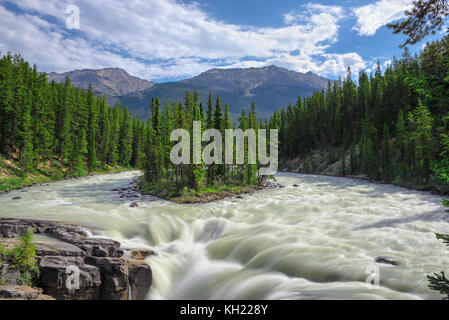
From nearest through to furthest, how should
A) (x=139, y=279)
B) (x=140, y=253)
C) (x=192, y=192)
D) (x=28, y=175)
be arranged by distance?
(x=139, y=279) → (x=140, y=253) → (x=192, y=192) → (x=28, y=175)

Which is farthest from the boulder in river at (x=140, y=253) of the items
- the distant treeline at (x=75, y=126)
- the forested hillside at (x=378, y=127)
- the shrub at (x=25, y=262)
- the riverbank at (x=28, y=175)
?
the riverbank at (x=28, y=175)

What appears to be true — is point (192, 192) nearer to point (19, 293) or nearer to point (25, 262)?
point (25, 262)

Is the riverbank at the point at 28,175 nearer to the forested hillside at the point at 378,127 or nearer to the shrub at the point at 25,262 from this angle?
the shrub at the point at 25,262

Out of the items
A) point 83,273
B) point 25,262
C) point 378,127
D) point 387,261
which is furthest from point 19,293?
point 378,127

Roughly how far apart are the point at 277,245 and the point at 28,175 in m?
43.4

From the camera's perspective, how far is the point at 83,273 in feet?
26.1

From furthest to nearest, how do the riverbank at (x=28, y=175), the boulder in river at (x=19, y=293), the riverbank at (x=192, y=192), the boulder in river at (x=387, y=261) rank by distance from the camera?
the riverbank at (x=28, y=175) → the riverbank at (x=192, y=192) → the boulder in river at (x=387, y=261) → the boulder in river at (x=19, y=293)

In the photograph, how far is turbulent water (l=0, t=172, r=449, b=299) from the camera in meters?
8.62

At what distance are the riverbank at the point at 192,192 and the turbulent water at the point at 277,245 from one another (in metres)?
5.22

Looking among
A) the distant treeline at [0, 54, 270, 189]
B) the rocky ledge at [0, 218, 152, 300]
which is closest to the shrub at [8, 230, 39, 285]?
the rocky ledge at [0, 218, 152, 300]

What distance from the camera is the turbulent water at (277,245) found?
8.62m

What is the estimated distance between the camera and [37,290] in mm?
6953

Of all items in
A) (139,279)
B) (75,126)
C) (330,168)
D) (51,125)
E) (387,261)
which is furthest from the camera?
(330,168)
